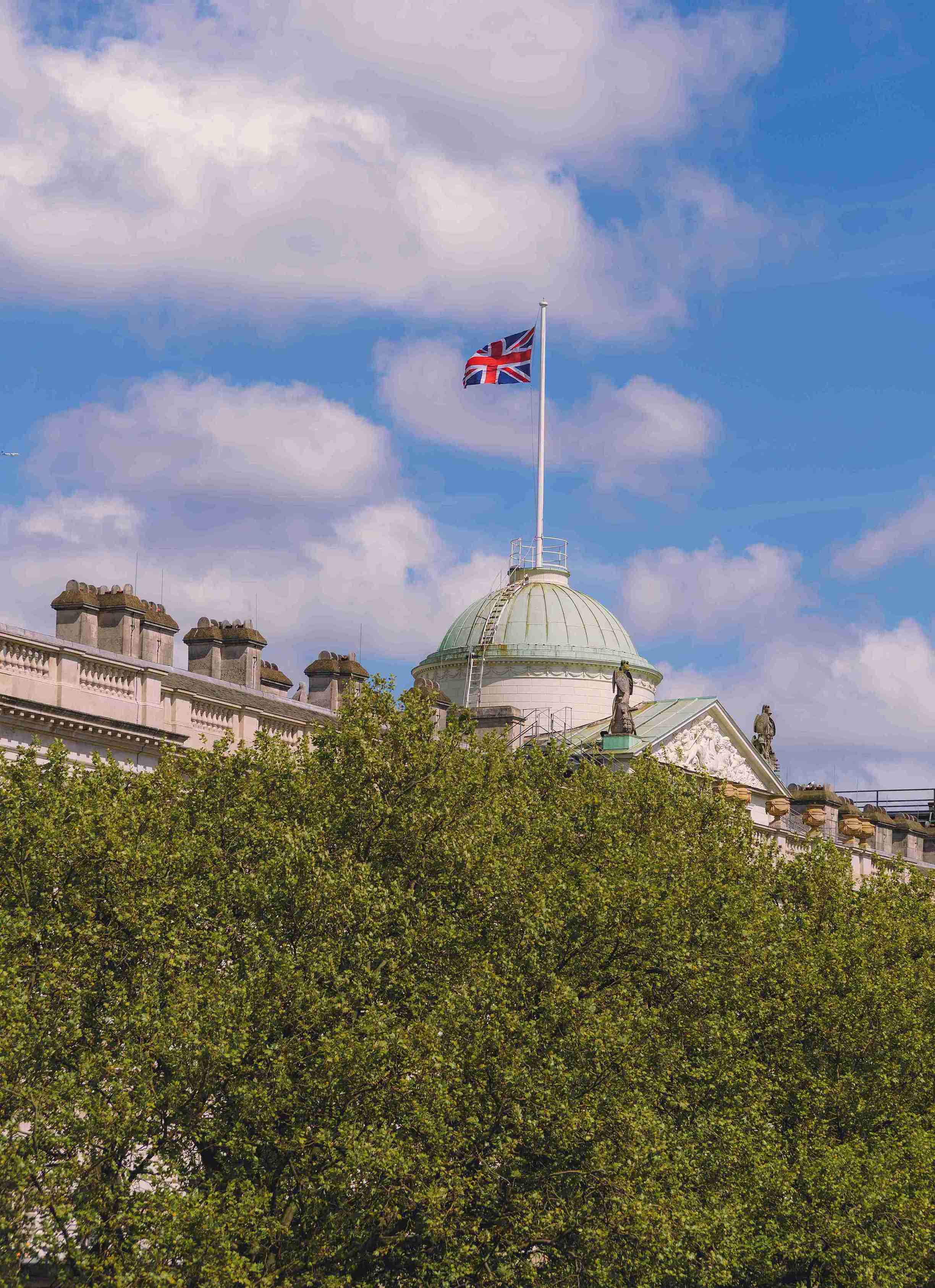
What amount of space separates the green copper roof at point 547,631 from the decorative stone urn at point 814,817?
11870 mm

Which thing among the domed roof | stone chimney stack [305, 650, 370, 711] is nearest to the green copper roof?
the domed roof

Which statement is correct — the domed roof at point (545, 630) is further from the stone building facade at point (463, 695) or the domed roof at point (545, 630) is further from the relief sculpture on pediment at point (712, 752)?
the relief sculpture on pediment at point (712, 752)

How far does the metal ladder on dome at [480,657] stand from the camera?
3255 inches

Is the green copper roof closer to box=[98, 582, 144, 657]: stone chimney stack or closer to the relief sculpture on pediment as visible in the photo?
the relief sculpture on pediment

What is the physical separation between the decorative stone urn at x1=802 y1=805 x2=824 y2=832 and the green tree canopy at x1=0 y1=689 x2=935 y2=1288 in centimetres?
3419

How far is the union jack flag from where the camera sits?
79.4 meters

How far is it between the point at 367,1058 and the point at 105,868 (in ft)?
16.6

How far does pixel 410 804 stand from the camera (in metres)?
33.5

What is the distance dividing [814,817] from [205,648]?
95.0ft

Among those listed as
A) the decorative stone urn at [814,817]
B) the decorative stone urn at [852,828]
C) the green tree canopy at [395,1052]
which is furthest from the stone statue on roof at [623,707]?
the green tree canopy at [395,1052]

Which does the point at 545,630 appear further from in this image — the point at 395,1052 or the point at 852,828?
the point at 395,1052

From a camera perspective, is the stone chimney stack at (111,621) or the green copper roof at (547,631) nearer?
the stone chimney stack at (111,621)

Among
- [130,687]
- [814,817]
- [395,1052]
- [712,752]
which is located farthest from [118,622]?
[814,817]

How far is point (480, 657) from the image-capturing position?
82.5m
